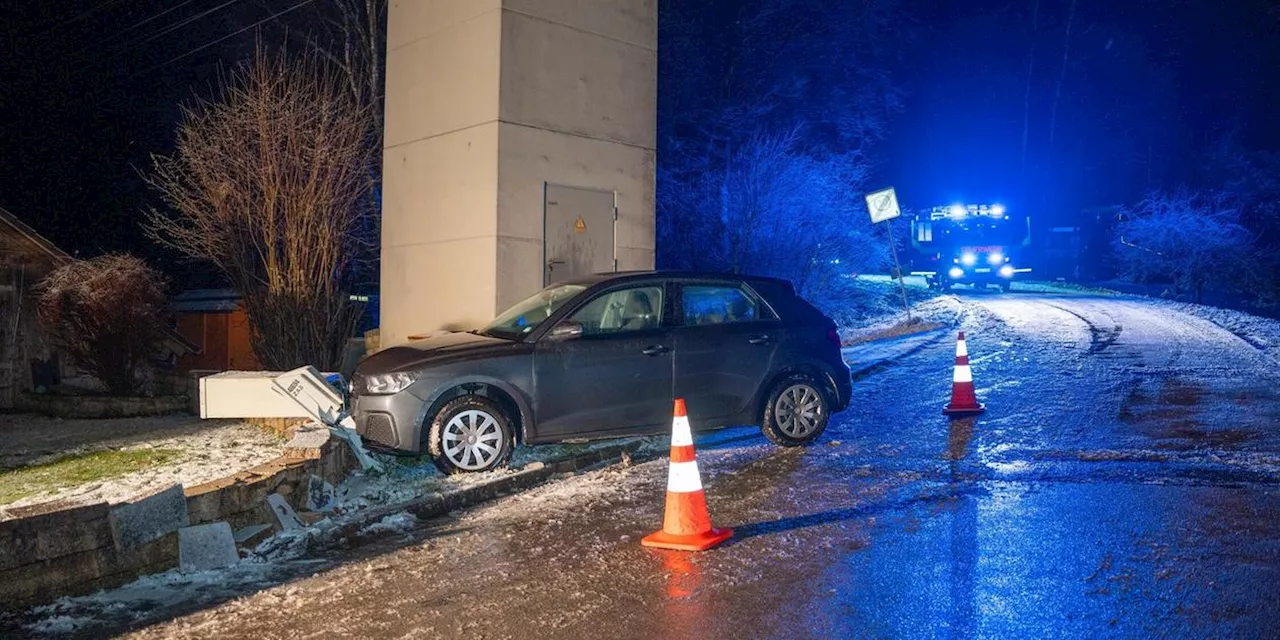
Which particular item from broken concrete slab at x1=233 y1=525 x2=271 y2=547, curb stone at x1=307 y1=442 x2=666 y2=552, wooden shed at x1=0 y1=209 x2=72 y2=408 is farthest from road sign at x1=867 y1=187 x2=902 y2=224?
broken concrete slab at x1=233 y1=525 x2=271 y2=547

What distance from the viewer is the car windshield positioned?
9117 mm

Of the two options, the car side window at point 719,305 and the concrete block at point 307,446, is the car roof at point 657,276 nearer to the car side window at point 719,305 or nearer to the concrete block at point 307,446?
the car side window at point 719,305

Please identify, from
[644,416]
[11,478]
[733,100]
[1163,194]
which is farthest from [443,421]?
[1163,194]

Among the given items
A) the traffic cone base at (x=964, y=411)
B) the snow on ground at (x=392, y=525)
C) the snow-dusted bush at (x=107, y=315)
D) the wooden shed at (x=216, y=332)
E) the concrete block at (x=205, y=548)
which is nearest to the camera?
the concrete block at (x=205, y=548)

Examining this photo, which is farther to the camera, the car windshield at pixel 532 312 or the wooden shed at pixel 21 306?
the wooden shed at pixel 21 306

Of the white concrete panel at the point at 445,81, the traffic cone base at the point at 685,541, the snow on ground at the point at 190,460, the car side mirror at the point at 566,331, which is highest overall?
the white concrete panel at the point at 445,81

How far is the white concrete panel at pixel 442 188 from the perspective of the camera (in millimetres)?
11531

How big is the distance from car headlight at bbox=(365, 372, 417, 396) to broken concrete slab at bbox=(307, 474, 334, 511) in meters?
0.86

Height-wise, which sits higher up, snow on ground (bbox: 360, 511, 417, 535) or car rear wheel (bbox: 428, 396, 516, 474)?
car rear wheel (bbox: 428, 396, 516, 474)

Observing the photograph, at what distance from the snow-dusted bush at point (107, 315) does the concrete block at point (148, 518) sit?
8380 millimetres

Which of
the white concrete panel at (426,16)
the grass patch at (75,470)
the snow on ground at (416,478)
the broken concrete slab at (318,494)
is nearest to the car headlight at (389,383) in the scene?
the snow on ground at (416,478)

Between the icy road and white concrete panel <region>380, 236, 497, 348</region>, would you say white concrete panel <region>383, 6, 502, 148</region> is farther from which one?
the icy road

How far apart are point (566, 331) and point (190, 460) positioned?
133 inches

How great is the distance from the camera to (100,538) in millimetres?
5926
